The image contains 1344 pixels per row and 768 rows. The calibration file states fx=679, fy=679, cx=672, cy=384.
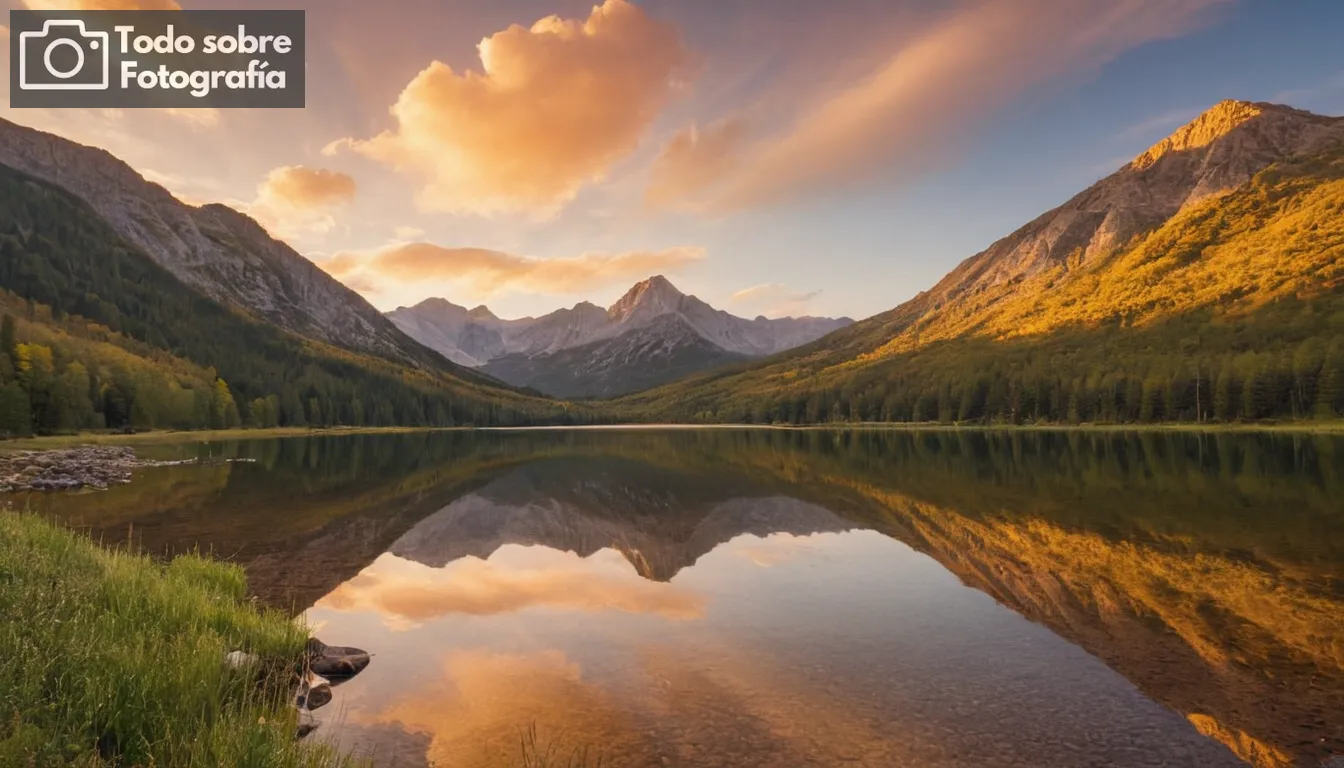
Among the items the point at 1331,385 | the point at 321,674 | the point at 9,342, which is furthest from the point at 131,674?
the point at 1331,385

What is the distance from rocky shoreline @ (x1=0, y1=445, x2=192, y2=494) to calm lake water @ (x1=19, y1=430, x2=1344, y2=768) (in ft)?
25.8

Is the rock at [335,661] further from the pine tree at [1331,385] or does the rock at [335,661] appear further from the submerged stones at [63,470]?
the pine tree at [1331,385]

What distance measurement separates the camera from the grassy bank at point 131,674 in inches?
352

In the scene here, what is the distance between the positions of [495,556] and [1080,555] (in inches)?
1112

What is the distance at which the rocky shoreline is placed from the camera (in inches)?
2151

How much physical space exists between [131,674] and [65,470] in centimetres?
7053

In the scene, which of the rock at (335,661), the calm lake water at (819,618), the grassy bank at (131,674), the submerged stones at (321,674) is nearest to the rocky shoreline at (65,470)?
the calm lake water at (819,618)

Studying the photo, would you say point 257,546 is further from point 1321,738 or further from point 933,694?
point 1321,738

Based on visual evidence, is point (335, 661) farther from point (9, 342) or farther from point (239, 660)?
point (9, 342)

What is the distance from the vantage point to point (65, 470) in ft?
207

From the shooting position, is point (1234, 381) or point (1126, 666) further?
point (1234, 381)

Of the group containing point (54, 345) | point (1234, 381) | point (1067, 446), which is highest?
point (54, 345)

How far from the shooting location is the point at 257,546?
3397 cm

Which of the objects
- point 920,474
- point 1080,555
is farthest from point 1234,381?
point 1080,555
